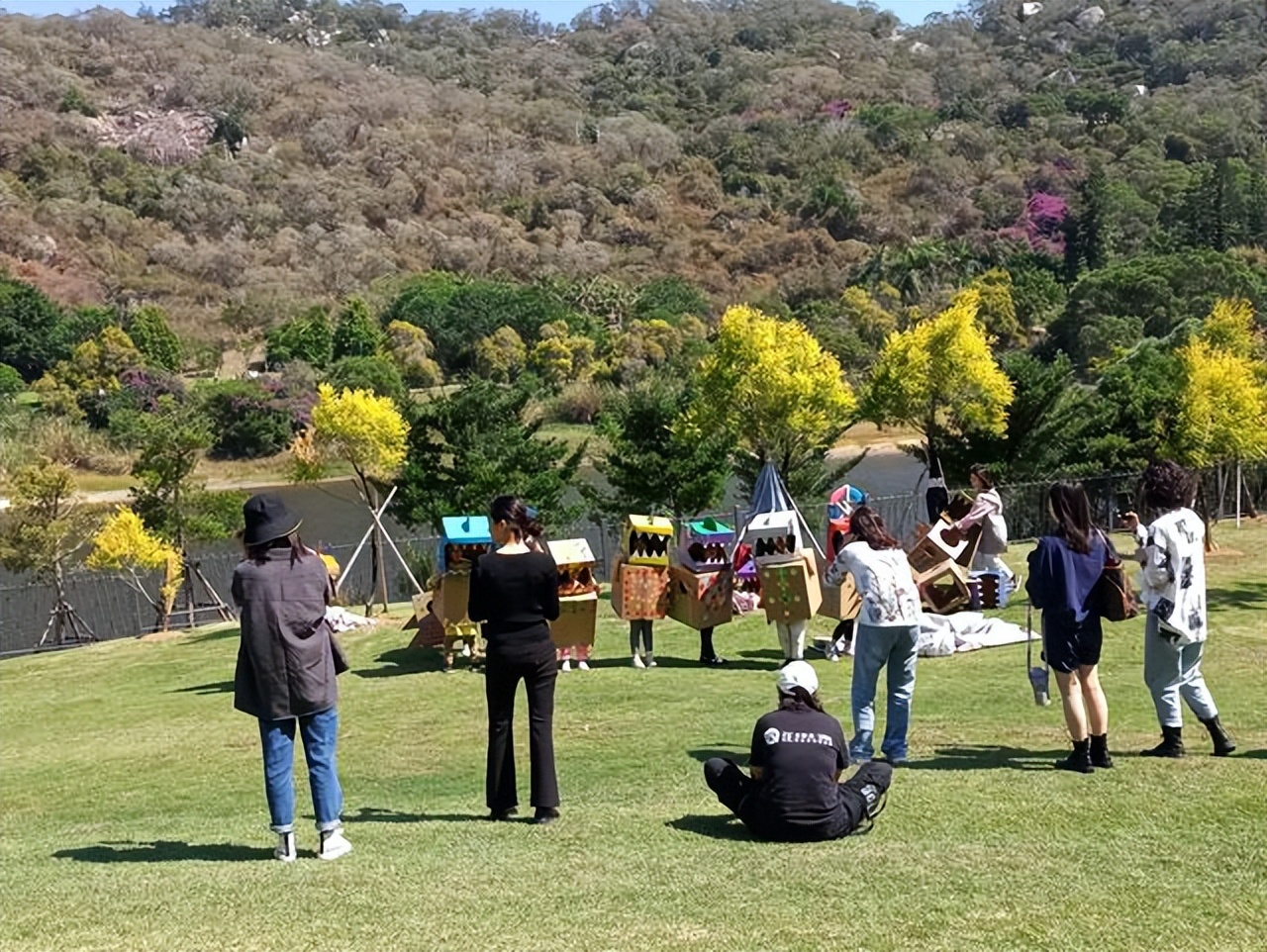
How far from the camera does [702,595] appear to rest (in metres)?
12.2

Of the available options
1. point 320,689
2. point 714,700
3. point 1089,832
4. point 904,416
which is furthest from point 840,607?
point 904,416

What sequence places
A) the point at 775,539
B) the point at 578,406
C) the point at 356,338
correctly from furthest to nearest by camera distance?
the point at 356,338 → the point at 578,406 → the point at 775,539

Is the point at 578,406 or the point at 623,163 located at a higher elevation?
the point at 623,163

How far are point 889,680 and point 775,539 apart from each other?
13.9 ft

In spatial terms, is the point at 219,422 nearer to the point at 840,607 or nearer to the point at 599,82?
the point at 840,607

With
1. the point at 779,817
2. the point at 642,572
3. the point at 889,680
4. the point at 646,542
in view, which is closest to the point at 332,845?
the point at 779,817

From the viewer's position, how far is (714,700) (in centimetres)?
1052

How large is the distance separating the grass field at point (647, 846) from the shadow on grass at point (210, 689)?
7.99ft

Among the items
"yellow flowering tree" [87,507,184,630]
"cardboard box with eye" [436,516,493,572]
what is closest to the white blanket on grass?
"cardboard box with eye" [436,516,493,572]

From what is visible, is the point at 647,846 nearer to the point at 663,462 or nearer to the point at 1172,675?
the point at 1172,675

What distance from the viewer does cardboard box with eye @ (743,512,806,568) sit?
11609 millimetres

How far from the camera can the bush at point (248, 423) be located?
179 feet

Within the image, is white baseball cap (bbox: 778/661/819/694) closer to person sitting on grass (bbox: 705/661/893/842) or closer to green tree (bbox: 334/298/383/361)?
person sitting on grass (bbox: 705/661/893/842)

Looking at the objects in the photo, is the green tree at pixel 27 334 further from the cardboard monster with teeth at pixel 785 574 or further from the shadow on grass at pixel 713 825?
the shadow on grass at pixel 713 825
